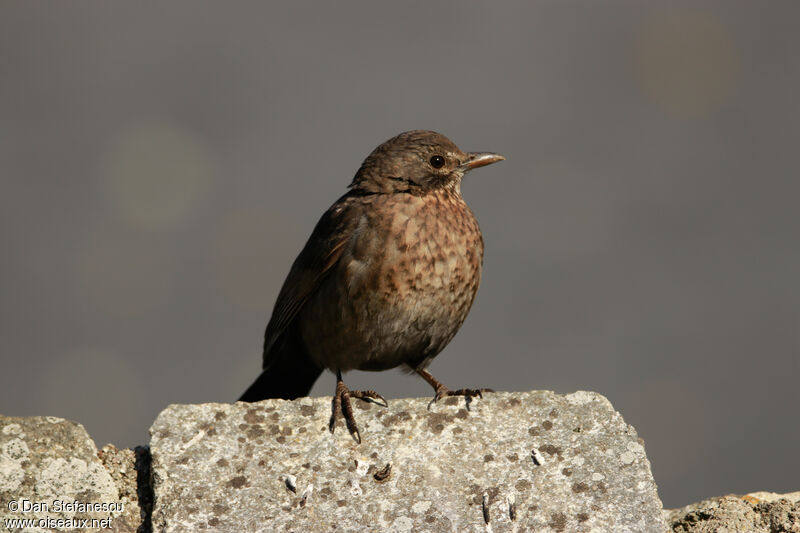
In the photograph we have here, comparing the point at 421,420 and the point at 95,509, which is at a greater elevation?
the point at 421,420

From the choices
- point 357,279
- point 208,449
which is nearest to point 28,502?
point 208,449

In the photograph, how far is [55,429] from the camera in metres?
2.49

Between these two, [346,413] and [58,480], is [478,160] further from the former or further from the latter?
[58,480]

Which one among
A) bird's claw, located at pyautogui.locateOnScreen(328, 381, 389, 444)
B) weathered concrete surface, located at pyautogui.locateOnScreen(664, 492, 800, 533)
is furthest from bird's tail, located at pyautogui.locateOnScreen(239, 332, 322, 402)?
weathered concrete surface, located at pyautogui.locateOnScreen(664, 492, 800, 533)

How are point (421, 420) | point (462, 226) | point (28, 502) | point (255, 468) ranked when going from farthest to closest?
1. point (462, 226)
2. point (421, 420)
3. point (255, 468)
4. point (28, 502)

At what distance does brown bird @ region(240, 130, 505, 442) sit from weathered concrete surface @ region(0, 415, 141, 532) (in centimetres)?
123

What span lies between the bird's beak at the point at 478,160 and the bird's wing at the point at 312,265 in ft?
1.93

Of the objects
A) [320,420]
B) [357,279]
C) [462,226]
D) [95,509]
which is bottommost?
[95,509]

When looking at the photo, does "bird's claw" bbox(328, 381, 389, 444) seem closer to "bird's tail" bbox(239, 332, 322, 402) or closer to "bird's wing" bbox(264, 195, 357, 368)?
"bird's wing" bbox(264, 195, 357, 368)

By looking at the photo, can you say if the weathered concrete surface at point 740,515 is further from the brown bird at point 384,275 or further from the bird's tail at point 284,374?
the bird's tail at point 284,374

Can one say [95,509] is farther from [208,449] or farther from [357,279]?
[357,279]

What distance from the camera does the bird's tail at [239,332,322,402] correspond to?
4.36m

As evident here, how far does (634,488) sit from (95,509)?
1331 millimetres

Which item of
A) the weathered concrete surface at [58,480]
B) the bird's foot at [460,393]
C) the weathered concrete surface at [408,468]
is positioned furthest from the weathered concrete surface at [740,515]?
the weathered concrete surface at [58,480]
